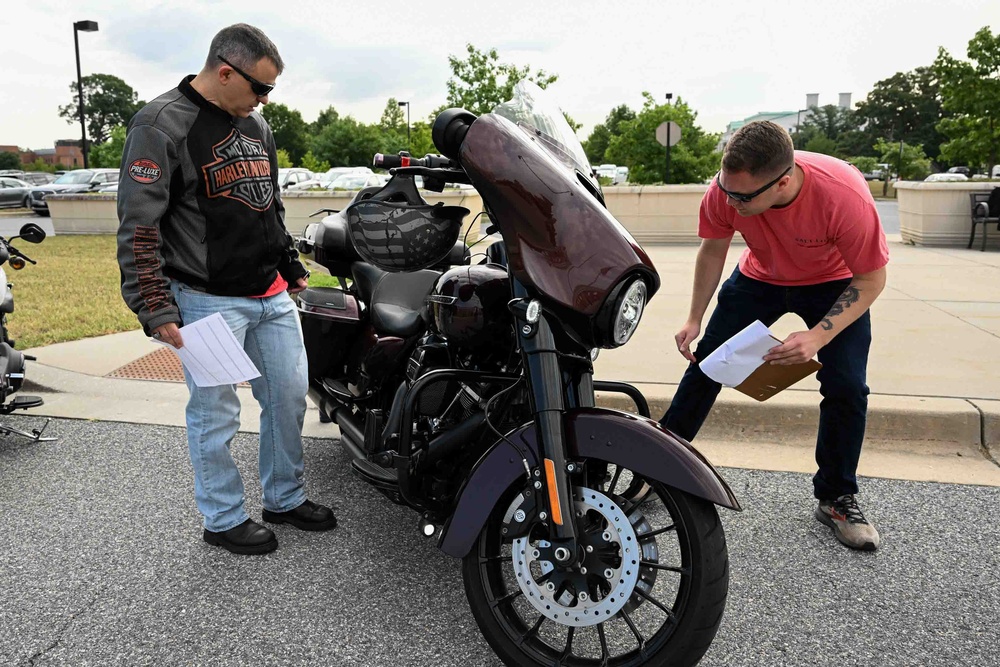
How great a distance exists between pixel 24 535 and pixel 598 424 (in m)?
2.54

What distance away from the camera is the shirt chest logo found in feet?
9.04

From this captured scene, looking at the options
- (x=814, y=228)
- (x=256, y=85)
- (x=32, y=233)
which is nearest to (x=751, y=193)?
(x=814, y=228)

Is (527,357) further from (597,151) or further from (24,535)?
(597,151)

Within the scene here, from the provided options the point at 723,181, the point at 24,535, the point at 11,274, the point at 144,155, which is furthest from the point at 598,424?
the point at 11,274

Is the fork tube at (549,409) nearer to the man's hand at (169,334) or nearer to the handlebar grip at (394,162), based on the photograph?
the handlebar grip at (394,162)

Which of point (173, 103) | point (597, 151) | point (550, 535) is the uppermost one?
point (597, 151)

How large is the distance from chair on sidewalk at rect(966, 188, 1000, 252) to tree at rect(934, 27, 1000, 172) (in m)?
7.68

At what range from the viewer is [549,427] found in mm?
2137

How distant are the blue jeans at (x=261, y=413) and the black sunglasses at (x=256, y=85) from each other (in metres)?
0.77

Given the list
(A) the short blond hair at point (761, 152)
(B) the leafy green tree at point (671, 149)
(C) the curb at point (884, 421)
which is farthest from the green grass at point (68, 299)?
→ (B) the leafy green tree at point (671, 149)

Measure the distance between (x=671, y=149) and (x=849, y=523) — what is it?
60.1ft

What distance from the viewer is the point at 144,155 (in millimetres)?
2578

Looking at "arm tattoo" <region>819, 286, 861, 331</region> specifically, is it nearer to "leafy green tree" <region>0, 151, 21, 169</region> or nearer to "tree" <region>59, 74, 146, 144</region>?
"leafy green tree" <region>0, 151, 21, 169</region>

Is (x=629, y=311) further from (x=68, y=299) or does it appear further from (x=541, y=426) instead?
(x=68, y=299)
